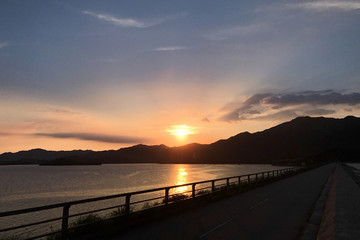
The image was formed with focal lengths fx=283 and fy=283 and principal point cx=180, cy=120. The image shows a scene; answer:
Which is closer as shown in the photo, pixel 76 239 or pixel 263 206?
pixel 76 239

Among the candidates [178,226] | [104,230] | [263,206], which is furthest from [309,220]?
[104,230]

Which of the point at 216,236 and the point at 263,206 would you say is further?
the point at 263,206

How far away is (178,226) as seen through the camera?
10.9 meters

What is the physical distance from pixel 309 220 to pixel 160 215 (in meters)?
6.39

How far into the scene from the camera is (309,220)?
39.0 feet

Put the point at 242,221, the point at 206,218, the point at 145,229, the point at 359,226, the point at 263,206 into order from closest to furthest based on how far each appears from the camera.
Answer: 1. the point at 359,226
2. the point at 145,229
3. the point at 242,221
4. the point at 206,218
5. the point at 263,206

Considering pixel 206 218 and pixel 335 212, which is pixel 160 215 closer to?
pixel 206 218

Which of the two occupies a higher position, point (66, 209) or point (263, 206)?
point (66, 209)

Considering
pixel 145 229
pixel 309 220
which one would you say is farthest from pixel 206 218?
pixel 309 220

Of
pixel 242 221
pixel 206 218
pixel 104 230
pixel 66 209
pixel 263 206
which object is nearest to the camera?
pixel 66 209

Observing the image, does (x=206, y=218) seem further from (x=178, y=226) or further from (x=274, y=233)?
(x=274, y=233)

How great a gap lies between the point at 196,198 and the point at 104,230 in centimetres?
793

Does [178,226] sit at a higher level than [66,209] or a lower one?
lower

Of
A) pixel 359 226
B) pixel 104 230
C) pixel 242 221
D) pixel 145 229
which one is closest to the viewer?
pixel 359 226
